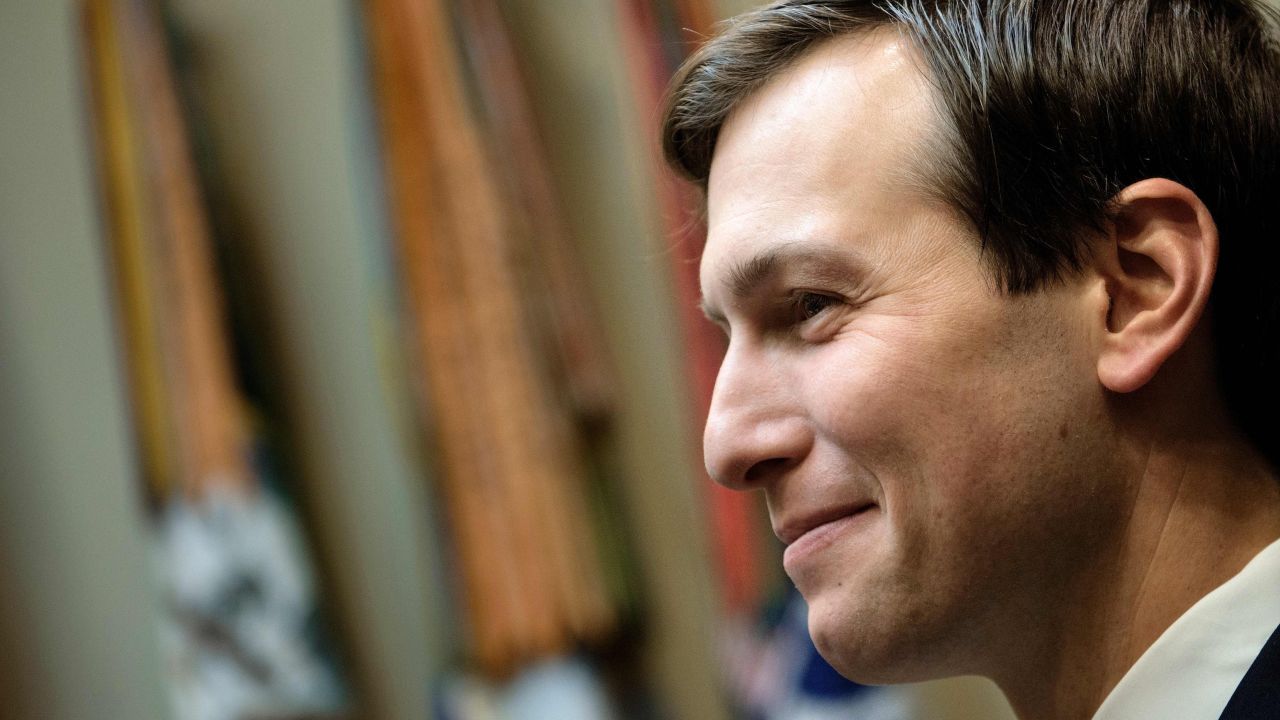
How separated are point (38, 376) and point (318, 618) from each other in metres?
1.16

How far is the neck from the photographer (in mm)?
1166

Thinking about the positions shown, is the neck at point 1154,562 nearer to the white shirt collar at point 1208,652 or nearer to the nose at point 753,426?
the white shirt collar at point 1208,652

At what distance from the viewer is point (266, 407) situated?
3.13 m

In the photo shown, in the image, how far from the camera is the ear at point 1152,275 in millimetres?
1125

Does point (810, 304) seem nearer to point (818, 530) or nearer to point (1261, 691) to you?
point (818, 530)

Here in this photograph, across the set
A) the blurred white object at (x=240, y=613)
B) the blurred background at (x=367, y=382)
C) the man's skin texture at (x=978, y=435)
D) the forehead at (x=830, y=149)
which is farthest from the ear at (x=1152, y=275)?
the blurred white object at (x=240, y=613)

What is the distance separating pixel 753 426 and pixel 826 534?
0.42ft

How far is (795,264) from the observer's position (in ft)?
4.00

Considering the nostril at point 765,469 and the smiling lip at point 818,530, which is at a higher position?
the nostril at point 765,469

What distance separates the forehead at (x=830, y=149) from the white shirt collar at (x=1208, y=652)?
47 centimetres

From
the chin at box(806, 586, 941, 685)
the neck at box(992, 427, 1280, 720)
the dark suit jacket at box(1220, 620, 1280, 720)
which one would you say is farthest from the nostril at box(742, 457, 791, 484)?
the dark suit jacket at box(1220, 620, 1280, 720)

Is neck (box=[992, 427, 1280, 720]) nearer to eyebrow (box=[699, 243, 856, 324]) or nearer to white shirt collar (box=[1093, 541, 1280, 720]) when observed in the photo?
white shirt collar (box=[1093, 541, 1280, 720])

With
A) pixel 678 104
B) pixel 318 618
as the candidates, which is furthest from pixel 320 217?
pixel 678 104

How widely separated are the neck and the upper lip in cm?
20
